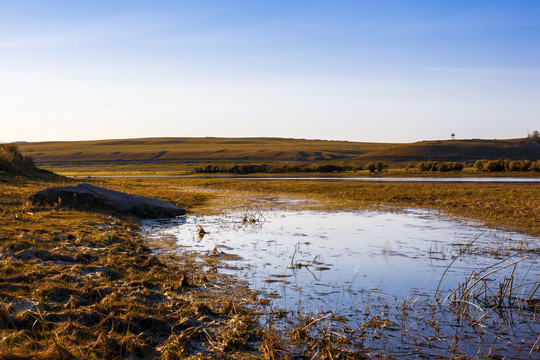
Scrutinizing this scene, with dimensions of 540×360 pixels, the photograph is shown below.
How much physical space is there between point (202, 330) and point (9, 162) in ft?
94.0

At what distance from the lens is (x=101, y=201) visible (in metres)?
18.1

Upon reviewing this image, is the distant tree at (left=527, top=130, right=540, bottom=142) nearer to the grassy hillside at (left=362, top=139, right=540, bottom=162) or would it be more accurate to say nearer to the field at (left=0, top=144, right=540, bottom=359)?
the grassy hillside at (left=362, top=139, right=540, bottom=162)

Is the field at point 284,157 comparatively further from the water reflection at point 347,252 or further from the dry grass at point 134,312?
the dry grass at point 134,312

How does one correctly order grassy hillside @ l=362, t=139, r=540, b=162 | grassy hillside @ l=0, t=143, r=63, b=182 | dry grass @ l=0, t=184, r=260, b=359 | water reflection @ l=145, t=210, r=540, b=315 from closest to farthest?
dry grass @ l=0, t=184, r=260, b=359 < water reflection @ l=145, t=210, r=540, b=315 < grassy hillside @ l=0, t=143, r=63, b=182 < grassy hillside @ l=362, t=139, r=540, b=162

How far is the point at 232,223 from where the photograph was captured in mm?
17297

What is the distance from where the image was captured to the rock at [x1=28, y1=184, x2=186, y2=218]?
16.9m

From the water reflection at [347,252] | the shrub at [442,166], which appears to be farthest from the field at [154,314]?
the shrub at [442,166]

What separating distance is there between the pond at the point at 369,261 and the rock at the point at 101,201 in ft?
4.57

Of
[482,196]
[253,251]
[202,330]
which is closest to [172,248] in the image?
[253,251]

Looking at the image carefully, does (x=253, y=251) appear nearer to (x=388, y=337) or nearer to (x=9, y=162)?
(x=388, y=337)

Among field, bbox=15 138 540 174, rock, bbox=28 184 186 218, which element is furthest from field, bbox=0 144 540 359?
field, bbox=15 138 540 174

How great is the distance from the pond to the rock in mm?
1394

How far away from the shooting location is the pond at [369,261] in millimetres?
7531

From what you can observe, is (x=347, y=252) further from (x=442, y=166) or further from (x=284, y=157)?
(x=284, y=157)
